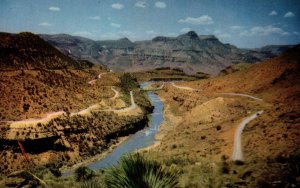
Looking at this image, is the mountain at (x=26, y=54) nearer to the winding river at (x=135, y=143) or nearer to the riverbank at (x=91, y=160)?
the riverbank at (x=91, y=160)

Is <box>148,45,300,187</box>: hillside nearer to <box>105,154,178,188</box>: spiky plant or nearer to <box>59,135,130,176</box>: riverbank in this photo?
<box>105,154,178,188</box>: spiky plant

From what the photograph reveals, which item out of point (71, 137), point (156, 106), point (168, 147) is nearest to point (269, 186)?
point (168, 147)

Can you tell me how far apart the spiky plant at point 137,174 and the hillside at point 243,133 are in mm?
707

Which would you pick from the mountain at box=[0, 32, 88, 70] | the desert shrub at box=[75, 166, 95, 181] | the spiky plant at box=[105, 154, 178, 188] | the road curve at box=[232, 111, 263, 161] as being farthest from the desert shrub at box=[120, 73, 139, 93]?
the spiky plant at box=[105, 154, 178, 188]

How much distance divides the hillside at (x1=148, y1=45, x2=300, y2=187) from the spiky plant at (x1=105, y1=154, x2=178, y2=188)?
27.8 inches

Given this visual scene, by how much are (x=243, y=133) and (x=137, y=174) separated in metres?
26.1

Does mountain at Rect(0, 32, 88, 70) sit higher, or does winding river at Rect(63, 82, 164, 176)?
mountain at Rect(0, 32, 88, 70)

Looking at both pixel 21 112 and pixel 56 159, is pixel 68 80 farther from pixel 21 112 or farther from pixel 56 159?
pixel 56 159

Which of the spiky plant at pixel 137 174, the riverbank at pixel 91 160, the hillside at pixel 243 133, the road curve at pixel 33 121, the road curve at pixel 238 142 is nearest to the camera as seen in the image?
the spiky plant at pixel 137 174

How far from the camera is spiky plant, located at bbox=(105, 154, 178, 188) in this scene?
8.14m

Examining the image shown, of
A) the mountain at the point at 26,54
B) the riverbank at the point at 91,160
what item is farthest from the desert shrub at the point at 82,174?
the mountain at the point at 26,54

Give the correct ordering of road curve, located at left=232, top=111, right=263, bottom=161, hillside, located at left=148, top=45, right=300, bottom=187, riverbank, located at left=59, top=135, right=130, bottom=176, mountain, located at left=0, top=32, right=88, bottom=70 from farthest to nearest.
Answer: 1. mountain, located at left=0, top=32, right=88, bottom=70
2. riverbank, located at left=59, top=135, right=130, bottom=176
3. road curve, located at left=232, top=111, right=263, bottom=161
4. hillside, located at left=148, top=45, right=300, bottom=187

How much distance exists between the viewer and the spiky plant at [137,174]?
814 cm

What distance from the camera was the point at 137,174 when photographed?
827 cm
